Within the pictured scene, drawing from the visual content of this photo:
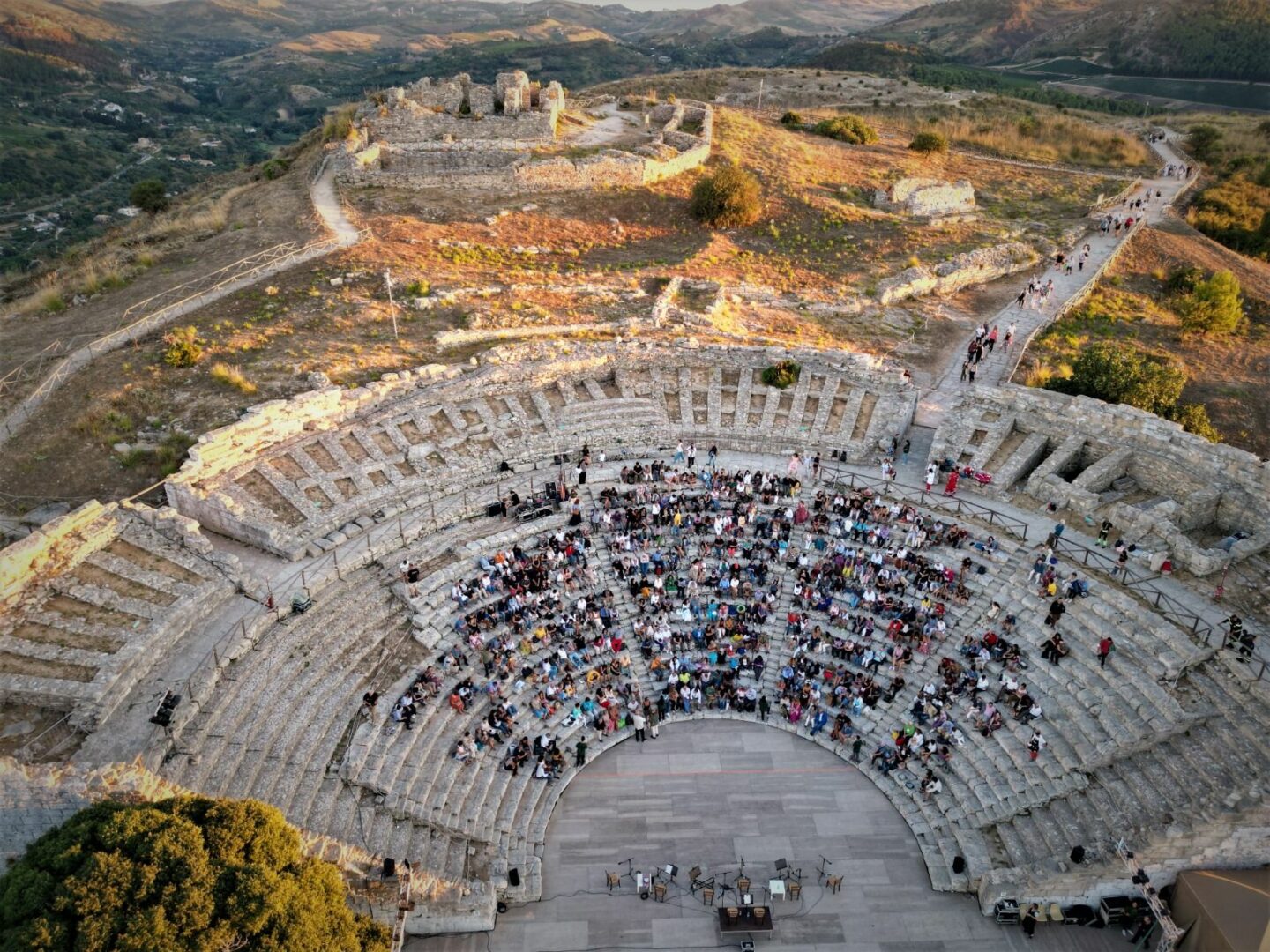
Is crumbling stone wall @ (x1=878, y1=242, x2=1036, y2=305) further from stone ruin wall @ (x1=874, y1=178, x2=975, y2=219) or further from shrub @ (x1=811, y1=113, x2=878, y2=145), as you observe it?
shrub @ (x1=811, y1=113, x2=878, y2=145)

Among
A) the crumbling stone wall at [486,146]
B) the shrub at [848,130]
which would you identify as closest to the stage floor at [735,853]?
the crumbling stone wall at [486,146]

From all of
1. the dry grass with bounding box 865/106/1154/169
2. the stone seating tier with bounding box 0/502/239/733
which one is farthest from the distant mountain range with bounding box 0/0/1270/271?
the stone seating tier with bounding box 0/502/239/733

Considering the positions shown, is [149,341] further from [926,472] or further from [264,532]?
[926,472]

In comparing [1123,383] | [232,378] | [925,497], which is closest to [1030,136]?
[1123,383]

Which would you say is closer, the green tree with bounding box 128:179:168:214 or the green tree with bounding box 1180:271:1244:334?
the green tree with bounding box 1180:271:1244:334

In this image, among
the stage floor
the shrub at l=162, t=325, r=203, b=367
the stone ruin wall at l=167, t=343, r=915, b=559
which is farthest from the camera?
the shrub at l=162, t=325, r=203, b=367

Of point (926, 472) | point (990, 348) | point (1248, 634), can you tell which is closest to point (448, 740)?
point (926, 472)
